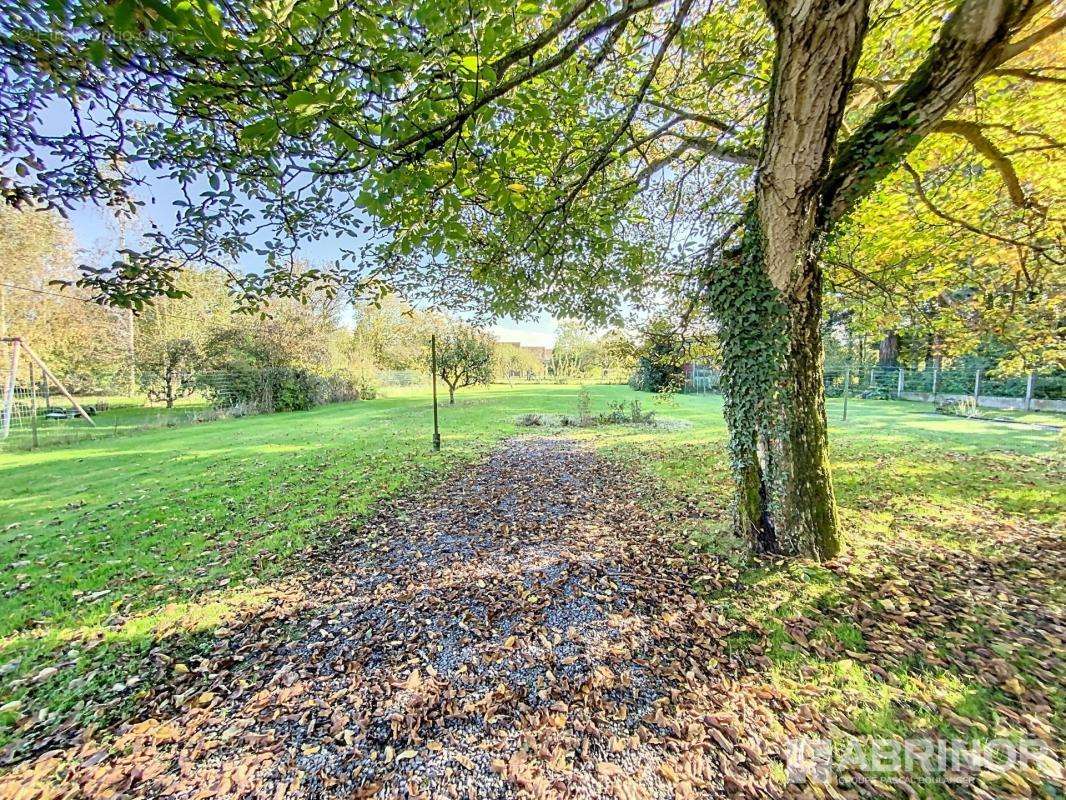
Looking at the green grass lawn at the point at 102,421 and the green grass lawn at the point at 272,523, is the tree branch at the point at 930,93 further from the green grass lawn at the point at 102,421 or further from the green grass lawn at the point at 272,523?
the green grass lawn at the point at 102,421

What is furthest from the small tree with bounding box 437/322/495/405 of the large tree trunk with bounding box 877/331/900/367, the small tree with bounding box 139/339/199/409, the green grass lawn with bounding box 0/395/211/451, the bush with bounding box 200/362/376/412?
the large tree trunk with bounding box 877/331/900/367

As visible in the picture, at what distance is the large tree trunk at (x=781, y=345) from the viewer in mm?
3314

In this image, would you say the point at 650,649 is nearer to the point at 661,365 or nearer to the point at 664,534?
the point at 664,534

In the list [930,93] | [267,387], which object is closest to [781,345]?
[930,93]

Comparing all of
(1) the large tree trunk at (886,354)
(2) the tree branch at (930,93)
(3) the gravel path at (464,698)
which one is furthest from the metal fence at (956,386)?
(3) the gravel path at (464,698)

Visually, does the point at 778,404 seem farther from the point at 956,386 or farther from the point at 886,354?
the point at 886,354

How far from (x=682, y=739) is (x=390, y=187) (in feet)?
12.6

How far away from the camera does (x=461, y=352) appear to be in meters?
21.2

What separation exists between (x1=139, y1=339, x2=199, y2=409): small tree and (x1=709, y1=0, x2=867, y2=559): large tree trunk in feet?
79.6

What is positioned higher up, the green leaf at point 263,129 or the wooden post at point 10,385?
the green leaf at point 263,129

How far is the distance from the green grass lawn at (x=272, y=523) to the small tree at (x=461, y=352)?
33.0 ft

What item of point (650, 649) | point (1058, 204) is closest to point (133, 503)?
point (650, 649)

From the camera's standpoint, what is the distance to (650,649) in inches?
118

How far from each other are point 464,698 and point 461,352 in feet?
64.1
